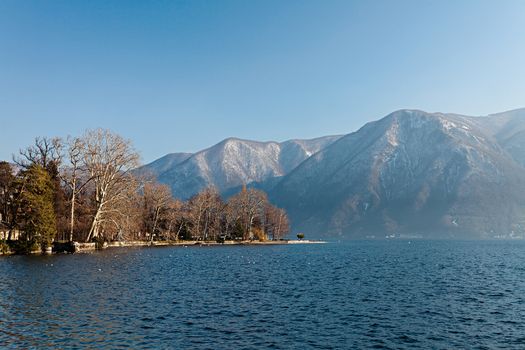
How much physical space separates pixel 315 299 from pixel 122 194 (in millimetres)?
77571

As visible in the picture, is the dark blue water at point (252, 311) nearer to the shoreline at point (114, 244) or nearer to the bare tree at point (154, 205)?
the shoreline at point (114, 244)

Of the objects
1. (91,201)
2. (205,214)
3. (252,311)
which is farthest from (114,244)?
(252,311)

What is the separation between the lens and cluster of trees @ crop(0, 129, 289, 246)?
8088cm

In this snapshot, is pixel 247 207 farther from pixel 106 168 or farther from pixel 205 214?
pixel 106 168

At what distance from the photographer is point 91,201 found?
113688mm

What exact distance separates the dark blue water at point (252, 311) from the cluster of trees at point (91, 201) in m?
30.8

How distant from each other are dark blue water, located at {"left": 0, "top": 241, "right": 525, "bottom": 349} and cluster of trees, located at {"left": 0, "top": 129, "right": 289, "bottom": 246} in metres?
30.8

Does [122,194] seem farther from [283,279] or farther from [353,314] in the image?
[353,314]

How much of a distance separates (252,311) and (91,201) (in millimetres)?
93363

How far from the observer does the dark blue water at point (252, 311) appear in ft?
79.4

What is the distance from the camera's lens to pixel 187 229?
156 m

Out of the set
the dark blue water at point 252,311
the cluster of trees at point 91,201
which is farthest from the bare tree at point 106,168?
the dark blue water at point 252,311

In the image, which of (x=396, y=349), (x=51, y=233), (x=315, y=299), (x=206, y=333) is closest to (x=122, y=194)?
(x=51, y=233)

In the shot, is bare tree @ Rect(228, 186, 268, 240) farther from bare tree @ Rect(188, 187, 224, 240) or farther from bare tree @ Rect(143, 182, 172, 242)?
bare tree @ Rect(143, 182, 172, 242)
